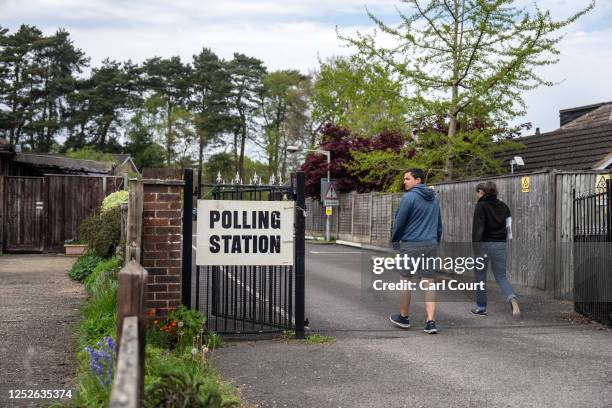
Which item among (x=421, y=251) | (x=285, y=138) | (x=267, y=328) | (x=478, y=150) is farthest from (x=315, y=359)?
(x=285, y=138)

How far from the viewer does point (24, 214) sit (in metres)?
19.3

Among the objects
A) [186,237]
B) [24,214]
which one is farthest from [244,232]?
[24,214]

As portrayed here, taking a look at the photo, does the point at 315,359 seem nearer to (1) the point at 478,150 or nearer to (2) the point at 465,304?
(2) the point at 465,304

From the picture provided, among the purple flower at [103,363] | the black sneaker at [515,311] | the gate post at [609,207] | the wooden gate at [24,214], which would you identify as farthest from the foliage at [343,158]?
the purple flower at [103,363]

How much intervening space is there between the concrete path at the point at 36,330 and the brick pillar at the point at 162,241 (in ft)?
3.42

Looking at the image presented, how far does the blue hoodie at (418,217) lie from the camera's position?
841 centimetres

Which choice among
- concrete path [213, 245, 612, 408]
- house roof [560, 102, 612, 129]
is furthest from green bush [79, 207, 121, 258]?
house roof [560, 102, 612, 129]

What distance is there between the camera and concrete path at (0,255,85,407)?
19.1ft

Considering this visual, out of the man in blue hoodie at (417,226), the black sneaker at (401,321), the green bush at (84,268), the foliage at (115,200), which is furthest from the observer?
the foliage at (115,200)

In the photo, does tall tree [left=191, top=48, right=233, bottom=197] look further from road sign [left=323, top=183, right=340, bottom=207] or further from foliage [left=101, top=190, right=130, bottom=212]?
foliage [left=101, top=190, right=130, bottom=212]

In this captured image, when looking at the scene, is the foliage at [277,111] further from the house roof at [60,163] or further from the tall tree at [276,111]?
the house roof at [60,163]

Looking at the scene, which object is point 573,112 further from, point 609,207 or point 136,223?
point 136,223

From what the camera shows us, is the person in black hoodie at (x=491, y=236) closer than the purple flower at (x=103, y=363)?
No

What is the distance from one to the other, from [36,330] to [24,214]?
12.3 metres
